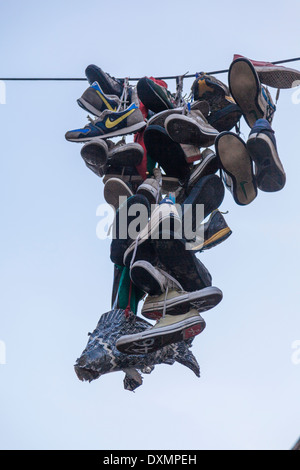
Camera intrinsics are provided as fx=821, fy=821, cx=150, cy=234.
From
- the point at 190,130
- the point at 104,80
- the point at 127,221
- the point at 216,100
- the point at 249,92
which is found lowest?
the point at 127,221

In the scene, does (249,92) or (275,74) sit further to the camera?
(275,74)

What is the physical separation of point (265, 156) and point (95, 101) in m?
1.94

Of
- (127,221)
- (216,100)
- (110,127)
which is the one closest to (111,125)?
(110,127)

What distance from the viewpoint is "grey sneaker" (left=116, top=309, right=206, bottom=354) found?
5.83 m

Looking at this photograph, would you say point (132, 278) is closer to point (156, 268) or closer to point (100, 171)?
point (156, 268)

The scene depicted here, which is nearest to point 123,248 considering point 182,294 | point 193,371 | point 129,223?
point 129,223

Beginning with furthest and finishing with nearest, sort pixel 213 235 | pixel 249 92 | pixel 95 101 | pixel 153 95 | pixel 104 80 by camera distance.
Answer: pixel 104 80 < pixel 95 101 < pixel 153 95 < pixel 249 92 < pixel 213 235

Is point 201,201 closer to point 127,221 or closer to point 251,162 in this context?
point 251,162

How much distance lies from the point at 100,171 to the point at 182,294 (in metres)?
1.65

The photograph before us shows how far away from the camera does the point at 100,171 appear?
23.9 ft

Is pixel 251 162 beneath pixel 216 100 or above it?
beneath

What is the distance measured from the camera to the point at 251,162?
21.8ft

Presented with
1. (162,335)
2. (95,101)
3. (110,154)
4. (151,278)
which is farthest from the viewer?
(95,101)
